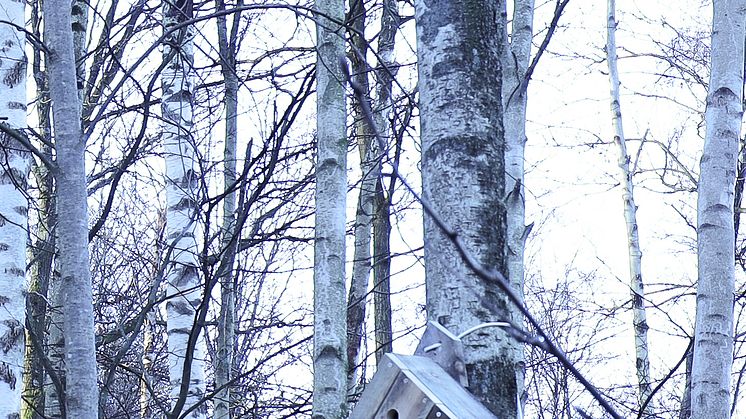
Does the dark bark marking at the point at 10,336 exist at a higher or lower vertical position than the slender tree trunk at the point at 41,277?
lower

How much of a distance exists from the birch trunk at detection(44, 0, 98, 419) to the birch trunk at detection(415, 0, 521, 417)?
Answer: 175 centimetres

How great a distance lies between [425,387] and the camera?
175 cm

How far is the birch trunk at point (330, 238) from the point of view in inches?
182

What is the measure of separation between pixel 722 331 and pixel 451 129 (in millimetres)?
2183

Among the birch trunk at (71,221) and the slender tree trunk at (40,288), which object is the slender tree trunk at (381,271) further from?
the birch trunk at (71,221)

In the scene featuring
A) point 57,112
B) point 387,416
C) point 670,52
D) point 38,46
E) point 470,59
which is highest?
point 670,52

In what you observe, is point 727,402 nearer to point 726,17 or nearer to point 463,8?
point 726,17

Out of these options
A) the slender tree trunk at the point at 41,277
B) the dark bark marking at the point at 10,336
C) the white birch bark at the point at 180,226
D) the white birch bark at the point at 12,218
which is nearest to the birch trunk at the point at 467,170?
the white birch bark at the point at 12,218

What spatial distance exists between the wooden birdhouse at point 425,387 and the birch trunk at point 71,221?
177 centimetres

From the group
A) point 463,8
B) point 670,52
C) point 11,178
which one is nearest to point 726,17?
point 463,8

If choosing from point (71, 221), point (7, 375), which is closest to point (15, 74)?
point (7, 375)

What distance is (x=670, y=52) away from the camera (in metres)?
12.2

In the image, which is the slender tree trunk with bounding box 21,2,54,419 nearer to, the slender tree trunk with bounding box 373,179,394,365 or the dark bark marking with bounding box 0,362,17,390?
the dark bark marking with bounding box 0,362,17,390

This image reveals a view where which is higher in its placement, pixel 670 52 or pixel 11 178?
pixel 670 52
